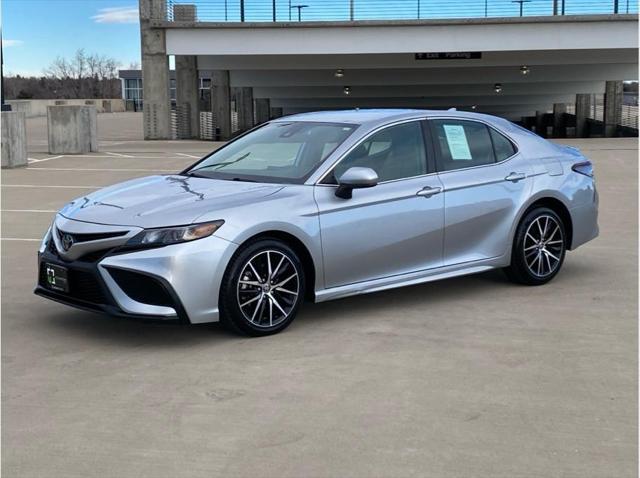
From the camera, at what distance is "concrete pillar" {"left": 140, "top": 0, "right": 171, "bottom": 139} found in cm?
2883

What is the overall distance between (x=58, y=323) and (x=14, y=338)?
0.42 m

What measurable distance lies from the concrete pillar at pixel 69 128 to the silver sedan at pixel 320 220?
15762mm

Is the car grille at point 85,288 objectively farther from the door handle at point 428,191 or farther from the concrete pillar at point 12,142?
the concrete pillar at point 12,142

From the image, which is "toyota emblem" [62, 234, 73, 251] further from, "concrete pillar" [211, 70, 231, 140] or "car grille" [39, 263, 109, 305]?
"concrete pillar" [211, 70, 231, 140]

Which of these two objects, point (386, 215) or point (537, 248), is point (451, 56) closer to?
point (537, 248)

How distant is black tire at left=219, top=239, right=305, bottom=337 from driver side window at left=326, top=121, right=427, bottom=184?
0.84 m

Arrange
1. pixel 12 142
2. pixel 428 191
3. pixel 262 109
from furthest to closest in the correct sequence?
pixel 262 109, pixel 12 142, pixel 428 191

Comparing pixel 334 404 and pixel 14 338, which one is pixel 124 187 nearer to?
Result: pixel 14 338

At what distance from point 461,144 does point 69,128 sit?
1695 centimetres

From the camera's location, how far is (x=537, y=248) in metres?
6.99

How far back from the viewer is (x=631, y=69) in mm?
34969

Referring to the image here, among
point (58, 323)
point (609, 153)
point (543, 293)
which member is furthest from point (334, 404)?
point (609, 153)

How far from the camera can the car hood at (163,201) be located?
17.4ft

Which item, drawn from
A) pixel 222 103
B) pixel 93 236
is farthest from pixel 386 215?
pixel 222 103
